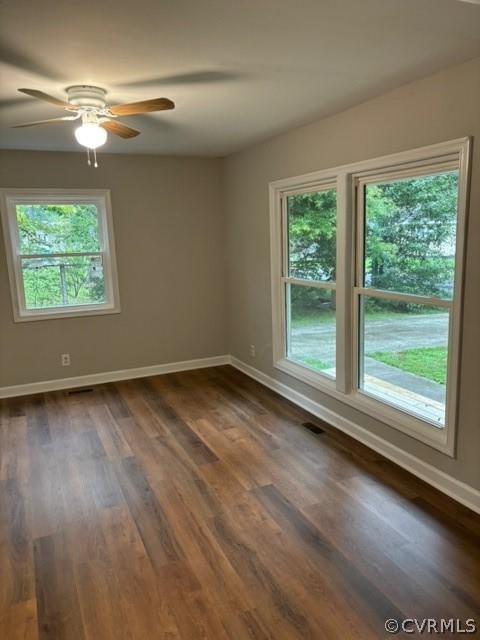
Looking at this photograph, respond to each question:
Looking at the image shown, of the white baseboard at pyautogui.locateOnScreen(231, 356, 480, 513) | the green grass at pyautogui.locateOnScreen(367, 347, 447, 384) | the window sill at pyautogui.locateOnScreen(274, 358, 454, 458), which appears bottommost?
the white baseboard at pyautogui.locateOnScreen(231, 356, 480, 513)

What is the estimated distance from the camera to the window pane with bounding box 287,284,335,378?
374 centimetres

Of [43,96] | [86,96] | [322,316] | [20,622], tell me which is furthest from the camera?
[322,316]

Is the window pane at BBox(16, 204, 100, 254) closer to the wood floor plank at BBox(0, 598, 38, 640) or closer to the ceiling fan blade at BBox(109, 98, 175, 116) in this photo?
the ceiling fan blade at BBox(109, 98, 175, 116)

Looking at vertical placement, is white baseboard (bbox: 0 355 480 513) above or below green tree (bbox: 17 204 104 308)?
below

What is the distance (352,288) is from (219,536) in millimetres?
1953

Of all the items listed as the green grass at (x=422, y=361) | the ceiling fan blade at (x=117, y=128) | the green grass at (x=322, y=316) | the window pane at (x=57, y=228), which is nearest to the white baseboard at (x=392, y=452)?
the green grass at (x=422, y=361)

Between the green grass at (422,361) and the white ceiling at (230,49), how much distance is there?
163cm

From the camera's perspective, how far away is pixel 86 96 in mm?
2568

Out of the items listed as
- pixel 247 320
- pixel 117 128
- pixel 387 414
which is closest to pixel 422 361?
pixel 387 414

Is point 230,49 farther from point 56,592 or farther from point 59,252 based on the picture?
point 59,252

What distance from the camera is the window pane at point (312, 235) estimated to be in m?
3.57

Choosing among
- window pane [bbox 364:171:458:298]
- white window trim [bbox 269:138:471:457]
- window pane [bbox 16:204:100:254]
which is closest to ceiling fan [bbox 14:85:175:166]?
white window trim [bbox 269:138:471:457]

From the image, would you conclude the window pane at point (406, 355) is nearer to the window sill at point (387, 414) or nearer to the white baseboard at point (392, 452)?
the window sill at point (387, 414)

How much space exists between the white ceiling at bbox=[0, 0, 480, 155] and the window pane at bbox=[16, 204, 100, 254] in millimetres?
1515
